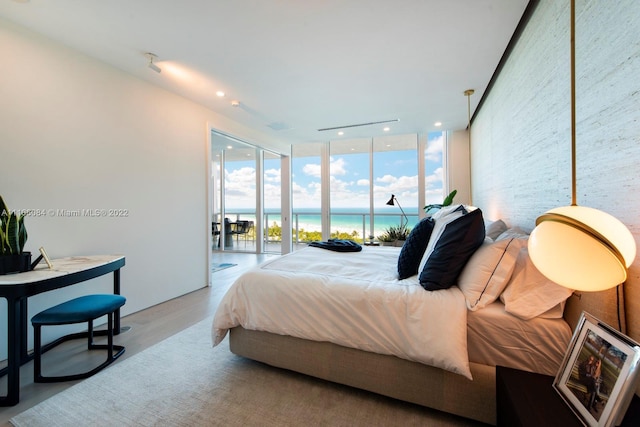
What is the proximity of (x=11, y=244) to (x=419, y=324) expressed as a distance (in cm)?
266

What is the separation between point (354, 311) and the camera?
1521 mm

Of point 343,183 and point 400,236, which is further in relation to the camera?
point 343,183

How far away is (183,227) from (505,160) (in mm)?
3848

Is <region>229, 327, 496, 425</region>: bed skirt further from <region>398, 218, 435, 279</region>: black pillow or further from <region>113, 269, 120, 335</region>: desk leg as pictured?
<region>113, 269, 120, 335</region>: desk leg

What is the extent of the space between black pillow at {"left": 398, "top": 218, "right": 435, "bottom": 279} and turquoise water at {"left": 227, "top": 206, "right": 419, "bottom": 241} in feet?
10.0

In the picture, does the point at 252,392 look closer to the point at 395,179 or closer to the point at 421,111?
the point at 421,111

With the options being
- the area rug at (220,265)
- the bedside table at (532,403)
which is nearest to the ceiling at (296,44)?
the bedside table at (532,403)

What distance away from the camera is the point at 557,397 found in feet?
3.28

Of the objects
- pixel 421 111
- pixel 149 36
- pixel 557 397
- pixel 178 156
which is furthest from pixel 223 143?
pixel 557 397

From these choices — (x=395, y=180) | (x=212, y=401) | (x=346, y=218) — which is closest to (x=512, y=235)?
(x=212, y=401)

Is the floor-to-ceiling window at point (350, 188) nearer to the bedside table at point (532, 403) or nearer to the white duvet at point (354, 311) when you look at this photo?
the white duvet at point (354, 311)

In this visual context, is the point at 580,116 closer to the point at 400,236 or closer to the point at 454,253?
the point at 454,253

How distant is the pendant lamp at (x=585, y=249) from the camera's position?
803mm

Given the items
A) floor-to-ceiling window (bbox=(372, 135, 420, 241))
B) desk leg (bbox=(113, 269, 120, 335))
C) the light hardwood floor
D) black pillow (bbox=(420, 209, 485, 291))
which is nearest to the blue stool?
the light hardwood floor
